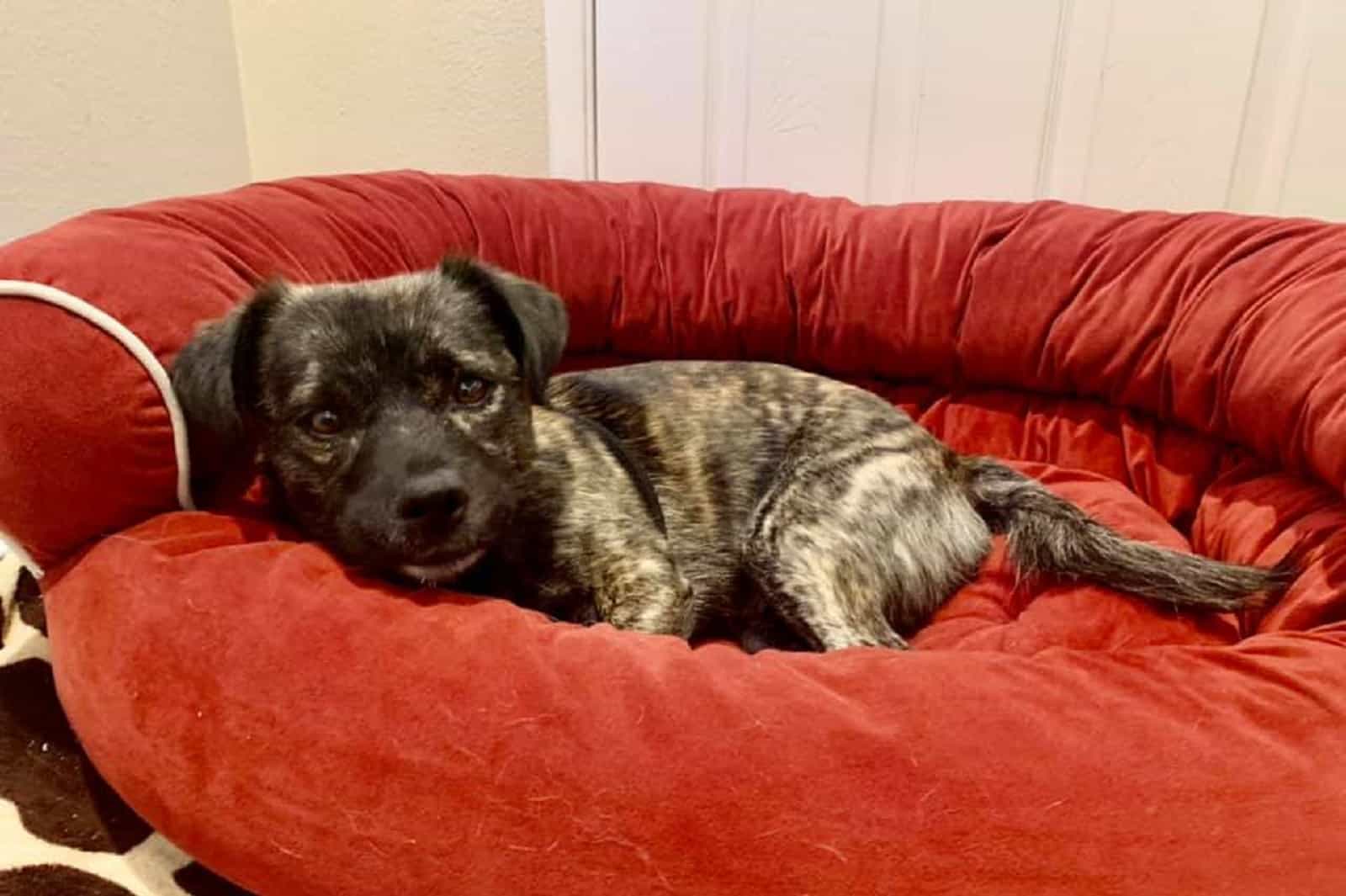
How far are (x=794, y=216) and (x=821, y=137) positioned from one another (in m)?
0.56

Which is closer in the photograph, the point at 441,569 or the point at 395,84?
the point at 441,569

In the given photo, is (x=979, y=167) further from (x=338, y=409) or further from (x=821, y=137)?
(x=338, y=409)

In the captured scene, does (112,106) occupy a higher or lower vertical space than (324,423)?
higher

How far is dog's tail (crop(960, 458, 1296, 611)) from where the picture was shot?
2.04 m

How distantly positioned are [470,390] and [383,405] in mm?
171

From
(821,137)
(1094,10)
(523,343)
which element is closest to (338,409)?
(523,343)

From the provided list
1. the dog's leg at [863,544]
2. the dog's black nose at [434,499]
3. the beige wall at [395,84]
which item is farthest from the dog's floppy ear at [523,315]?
the beige wall at [395,84]

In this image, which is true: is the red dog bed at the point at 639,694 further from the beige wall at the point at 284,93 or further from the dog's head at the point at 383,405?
the beige wall at the point at 284,93

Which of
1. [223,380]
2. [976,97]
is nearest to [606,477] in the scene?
[223,380]

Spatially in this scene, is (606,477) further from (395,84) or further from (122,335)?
(395,84)

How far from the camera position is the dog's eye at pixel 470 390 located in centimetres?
195

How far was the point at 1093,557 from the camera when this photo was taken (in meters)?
2.16

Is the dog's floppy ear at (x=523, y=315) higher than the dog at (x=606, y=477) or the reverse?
higher

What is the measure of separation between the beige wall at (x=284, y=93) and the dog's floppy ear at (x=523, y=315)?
5.99ft
